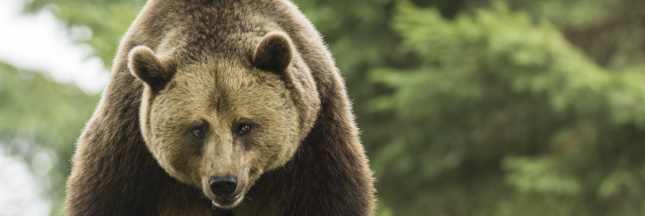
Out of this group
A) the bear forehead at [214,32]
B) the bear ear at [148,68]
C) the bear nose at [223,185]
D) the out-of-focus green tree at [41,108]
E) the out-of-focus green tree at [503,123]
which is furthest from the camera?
the out-of-focus green tree at [41,108]

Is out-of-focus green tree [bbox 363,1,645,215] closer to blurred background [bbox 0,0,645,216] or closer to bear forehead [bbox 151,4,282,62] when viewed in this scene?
blurred background [bbox 0,0,645,216]

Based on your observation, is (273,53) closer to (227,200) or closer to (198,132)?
(198,132)

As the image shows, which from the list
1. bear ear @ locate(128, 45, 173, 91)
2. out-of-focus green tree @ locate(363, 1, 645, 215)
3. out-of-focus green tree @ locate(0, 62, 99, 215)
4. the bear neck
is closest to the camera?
bear ear @ locate(128, 45, 173, 91)

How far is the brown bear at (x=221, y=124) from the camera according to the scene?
154 inches

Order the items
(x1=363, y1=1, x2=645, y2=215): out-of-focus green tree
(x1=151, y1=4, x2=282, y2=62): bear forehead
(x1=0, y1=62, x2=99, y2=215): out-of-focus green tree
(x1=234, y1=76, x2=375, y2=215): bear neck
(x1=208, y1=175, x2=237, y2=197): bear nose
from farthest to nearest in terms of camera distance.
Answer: (x1=0, y1=62, x2=99, y2=215): out-of-focus green tree < (x1=363, y1=1, x2=645, y2=215): out-of-focus green tree < (x1=234, y1=76, x2=375, y2=215): bear neck < (x1=151, y1=4, x2=282, y2=62): bear forehead < (x1=208, y1=175, x2=237, y2=197): bear nose

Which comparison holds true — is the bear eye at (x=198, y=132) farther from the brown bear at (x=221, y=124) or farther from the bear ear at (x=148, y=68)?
the bear ear at (x=148, y=68)

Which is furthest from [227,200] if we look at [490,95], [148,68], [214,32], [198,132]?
[490,95]

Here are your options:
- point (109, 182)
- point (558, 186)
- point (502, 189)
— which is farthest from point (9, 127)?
point (109, 182)

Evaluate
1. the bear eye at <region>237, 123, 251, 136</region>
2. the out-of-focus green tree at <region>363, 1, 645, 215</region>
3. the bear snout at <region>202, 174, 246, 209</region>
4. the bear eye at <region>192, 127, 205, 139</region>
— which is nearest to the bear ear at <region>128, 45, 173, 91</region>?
the bear eye at <region>192, 127, 205, 139</region>

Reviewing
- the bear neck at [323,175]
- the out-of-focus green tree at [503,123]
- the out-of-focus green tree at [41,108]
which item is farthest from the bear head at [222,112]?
the out-of-focus green tree at [41,108]

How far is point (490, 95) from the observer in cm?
1241

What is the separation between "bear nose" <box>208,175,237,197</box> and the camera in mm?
3707

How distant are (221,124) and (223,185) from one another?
310 mm

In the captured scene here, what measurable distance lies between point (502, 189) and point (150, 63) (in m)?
11.2
